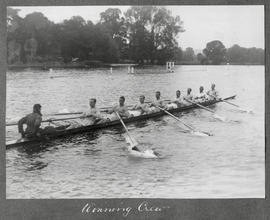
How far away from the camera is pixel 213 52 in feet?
15.5

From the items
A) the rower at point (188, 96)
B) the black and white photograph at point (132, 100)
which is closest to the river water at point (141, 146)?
the black and white photograph at point (132, 100)

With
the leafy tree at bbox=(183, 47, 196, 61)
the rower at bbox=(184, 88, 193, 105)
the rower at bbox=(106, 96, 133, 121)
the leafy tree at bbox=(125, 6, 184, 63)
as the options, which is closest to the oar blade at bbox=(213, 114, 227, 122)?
the rower at bbox=(184, 88, 193, 105)

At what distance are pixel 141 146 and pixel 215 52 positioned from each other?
1421 mm

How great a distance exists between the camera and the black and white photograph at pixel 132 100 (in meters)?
4.26

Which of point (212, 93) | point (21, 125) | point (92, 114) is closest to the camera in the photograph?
point (21, 125)

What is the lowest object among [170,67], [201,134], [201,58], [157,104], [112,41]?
[201,134]

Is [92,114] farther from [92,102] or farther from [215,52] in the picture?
[215,52]

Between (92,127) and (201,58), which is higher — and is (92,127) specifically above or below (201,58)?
below

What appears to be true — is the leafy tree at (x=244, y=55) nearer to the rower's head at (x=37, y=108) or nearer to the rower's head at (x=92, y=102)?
the rower's head at (x=92, y=102)

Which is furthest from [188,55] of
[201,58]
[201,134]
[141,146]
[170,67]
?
[141,146]

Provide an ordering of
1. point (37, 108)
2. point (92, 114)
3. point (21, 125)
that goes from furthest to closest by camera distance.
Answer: point (92, 114) < point (37, 108) < point (21, 125)

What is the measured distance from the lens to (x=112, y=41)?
477 centimetres

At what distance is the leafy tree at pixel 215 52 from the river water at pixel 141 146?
0.34 feet

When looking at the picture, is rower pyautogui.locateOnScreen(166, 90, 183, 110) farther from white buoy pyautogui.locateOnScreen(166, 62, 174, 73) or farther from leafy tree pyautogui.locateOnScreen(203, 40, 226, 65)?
leafy tree pyautogui.locateOnScreen(203, 40, 226, 65)
